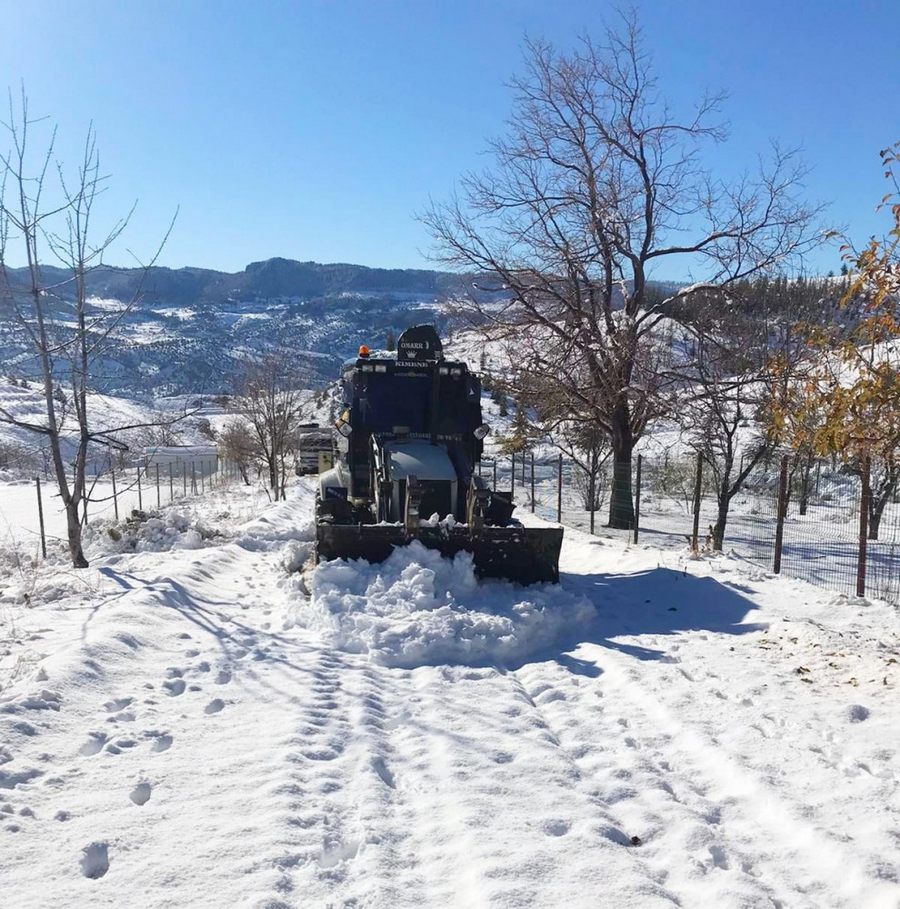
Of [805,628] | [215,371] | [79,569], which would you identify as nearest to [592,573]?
[805,628]

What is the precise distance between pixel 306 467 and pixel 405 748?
893 inches

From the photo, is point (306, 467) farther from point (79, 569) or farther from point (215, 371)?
point (215, 371)

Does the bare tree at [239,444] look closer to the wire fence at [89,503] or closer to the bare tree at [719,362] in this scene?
the wire fence at [89,503]

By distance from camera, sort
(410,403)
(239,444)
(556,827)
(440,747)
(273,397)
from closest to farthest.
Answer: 1. (556,827)
2. (440,747)
3. (410,403)
4. (273,397)
5. (239,444)

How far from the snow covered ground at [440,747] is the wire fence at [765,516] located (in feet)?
12.0

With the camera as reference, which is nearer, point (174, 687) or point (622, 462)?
point (174, 687)

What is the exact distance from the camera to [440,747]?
4.81m

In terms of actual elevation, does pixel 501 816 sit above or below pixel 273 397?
below

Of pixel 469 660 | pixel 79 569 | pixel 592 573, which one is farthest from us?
pixel 592 573

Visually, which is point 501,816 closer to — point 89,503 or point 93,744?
point 93,744

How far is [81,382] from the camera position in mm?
10188

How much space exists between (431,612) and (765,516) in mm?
22368

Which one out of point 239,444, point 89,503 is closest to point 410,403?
point 89,503

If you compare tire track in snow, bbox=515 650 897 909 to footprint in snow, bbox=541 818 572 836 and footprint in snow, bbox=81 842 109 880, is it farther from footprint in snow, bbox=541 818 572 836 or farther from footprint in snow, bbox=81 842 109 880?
footprint in snow, bbox=81 842 109 880
